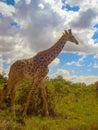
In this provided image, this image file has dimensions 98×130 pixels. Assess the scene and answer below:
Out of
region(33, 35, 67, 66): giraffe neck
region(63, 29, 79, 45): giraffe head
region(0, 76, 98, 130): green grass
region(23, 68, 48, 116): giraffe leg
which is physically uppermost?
region(63, 29, 79, 45): giraffe head

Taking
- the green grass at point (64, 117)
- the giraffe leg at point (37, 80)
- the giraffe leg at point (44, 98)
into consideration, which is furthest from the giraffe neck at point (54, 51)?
the green grass at point (64, 117)

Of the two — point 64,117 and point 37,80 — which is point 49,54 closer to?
point 37,80

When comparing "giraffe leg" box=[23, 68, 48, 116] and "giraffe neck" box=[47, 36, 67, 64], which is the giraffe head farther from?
"giraffe leg" box=[23, 68, 48, 116]

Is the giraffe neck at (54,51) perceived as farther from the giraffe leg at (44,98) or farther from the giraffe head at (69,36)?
the giraffe leg at (44,98)

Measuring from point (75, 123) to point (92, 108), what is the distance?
15.4 ft

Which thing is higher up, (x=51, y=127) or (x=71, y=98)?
(x=71, y=98)

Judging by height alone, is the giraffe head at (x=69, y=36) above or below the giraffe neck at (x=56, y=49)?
above

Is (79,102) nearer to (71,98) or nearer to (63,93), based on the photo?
(71,98)

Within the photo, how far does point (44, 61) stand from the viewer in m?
14.8

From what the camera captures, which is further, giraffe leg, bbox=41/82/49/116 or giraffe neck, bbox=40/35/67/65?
giraffe leg, bbox=41/82/49/116

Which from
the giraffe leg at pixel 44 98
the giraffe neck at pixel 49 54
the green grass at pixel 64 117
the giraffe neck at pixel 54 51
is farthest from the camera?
the giraffe leg at pixel 44 98

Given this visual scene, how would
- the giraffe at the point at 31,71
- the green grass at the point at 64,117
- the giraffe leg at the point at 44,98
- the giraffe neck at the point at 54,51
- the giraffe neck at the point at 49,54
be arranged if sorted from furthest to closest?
the giraffe leg at the point at 44,98 → the giraffe neck at the point at 54,51 → the giraffe neck at the point at 49,54 → the giraffe at the point at 31,71 → the green grass at the point at 64,117

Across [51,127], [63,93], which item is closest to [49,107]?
[51,127]

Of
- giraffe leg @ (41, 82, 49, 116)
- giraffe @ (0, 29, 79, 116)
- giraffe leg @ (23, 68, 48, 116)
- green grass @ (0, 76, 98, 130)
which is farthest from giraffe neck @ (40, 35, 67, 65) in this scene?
green grass @ (0, 76, 98, 130)
